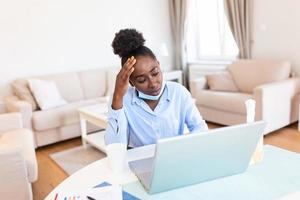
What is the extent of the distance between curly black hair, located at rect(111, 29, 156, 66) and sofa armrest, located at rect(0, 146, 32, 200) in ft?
4.04

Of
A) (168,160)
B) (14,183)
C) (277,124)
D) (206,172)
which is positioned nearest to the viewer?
(168,160)

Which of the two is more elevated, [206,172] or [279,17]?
→ [279,17]

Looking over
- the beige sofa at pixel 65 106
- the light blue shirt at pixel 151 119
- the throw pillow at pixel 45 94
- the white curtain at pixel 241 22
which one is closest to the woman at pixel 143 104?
the light blue shirt at pixel 151 119

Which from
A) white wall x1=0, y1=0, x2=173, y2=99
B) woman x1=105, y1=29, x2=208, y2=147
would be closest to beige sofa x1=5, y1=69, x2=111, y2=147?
white wall x1=0, y1=0, x2=173, y2=99

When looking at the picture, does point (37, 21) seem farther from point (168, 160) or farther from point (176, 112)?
point (168, 160)

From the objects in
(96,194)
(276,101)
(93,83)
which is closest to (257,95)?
(276,101)

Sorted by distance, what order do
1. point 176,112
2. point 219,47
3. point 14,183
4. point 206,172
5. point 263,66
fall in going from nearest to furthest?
1. point 206,172
2. point 176,112
3. point 14,183
4. point 263,66
5. point 219,47

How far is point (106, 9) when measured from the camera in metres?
4.70

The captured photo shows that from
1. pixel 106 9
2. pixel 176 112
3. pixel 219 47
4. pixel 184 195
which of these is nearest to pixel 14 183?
pixel 176 112

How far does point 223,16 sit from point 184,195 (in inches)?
161

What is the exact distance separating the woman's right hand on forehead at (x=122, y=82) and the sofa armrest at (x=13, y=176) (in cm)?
119

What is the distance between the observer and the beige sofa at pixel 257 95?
3.29 m

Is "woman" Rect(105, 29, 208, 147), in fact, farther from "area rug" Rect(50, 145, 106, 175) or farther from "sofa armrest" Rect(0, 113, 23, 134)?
"sofa armrest" Rect(0, 113, 23, 134)

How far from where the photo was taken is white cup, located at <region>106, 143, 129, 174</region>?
3.74 ft
